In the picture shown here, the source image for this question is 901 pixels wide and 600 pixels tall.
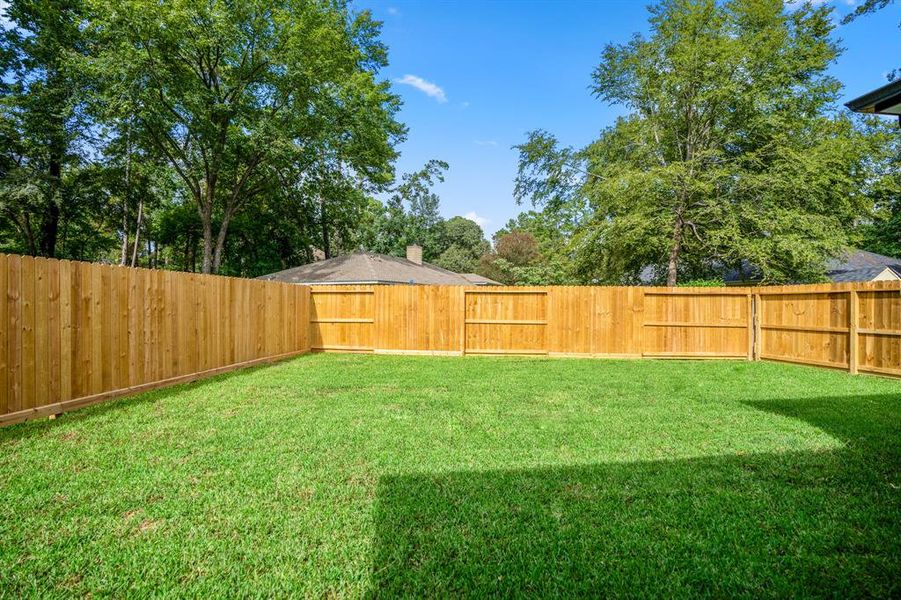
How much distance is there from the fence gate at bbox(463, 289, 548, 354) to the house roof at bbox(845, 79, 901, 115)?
7.01 metres

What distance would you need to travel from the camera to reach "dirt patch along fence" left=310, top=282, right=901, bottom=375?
8.66 metres

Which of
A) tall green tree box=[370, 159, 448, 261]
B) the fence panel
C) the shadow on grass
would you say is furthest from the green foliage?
the shadow on grass

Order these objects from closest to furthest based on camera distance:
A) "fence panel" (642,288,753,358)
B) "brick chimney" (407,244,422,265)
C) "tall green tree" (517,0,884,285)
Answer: "fence panel" (642,288,753,358) → "tall green tree" (517,0,884,285) → "brick chimney" (407,244,422,265)

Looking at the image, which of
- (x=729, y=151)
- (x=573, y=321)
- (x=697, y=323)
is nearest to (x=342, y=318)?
(x=573, y=321)

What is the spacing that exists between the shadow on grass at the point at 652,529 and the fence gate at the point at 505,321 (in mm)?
6415

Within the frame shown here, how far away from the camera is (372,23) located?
1914 centimetres

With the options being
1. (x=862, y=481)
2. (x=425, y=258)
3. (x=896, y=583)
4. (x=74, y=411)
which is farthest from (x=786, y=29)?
(x=425, y=258)

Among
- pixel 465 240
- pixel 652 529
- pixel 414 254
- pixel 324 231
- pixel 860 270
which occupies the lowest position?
pixel 652 529

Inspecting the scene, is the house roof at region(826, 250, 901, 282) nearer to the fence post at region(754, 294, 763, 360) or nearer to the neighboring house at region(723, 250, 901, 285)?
the neighboring house at region(723, 250, 901, 285)

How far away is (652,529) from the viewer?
225 cm

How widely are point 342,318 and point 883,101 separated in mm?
9277

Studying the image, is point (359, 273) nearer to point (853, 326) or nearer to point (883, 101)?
point (853, 326)

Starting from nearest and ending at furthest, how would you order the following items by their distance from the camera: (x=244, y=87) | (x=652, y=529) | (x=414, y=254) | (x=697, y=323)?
(x=652, y=529)
(x=697, y=323)
(x=244, y=87)
(x=414, y=254)

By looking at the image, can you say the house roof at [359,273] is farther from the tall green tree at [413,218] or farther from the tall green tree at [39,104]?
the tall green tree at [39,104]
